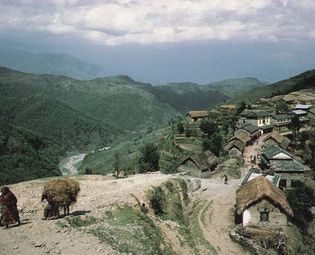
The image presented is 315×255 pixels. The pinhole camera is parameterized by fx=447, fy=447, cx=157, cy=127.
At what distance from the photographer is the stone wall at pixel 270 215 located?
45.7 meters

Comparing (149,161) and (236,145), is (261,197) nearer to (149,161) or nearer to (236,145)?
(149,161)

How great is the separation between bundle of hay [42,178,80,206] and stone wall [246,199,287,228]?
20.8 metres

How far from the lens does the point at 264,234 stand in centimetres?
4450

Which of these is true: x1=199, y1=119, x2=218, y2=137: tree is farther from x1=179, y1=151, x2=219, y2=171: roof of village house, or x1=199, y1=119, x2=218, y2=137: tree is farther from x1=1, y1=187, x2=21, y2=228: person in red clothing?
x1=1, y1=187, x2=21, y2=228: person in red clothing

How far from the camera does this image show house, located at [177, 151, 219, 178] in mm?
76169

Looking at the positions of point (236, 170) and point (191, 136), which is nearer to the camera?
point (236, 170)

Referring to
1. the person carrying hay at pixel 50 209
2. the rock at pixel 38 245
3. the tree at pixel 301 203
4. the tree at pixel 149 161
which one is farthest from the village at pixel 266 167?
the rock at pixel 38 245

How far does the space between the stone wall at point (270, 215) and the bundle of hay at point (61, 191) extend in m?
20.8

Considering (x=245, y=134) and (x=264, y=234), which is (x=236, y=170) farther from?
(x=264, y=234)

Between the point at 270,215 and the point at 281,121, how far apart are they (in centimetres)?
7352

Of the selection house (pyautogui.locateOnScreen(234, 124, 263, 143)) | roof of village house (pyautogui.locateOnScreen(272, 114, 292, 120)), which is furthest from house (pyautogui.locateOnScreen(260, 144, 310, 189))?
roof of village house (pyautogui.locateOnScreen(272, 114, 292, 120))

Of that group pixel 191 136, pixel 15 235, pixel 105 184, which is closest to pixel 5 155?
pixel 191 136

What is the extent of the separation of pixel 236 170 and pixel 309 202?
20958 millimetres

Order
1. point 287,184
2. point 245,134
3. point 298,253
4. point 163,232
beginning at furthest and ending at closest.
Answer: point 245,134 → point 287,184 → point 298,253 → point 163,232
